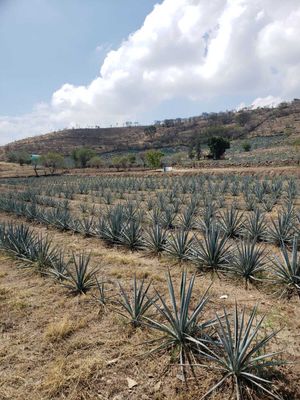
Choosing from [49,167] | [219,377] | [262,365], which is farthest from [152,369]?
[49,167]

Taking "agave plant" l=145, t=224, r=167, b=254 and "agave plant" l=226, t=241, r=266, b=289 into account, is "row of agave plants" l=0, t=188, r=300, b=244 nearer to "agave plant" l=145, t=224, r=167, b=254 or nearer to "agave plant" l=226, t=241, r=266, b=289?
"agave plant" l=226, t=241, r=266, b=289

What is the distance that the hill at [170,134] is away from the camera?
95.4 m

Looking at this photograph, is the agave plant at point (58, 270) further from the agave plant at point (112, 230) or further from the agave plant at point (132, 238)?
the agave plant at point (112, 230)

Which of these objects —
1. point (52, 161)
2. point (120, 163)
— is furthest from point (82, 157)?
point (120, 163)

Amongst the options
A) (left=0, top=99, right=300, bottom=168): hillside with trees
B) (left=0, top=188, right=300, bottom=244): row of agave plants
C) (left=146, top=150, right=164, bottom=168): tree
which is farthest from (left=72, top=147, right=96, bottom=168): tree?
(left=0, top=188, right=300, bottom=244): row of agave plants

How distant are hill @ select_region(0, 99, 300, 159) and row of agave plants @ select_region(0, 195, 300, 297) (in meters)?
77.7

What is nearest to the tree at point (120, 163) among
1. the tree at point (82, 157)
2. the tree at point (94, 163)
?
the tree at point (94, 163)

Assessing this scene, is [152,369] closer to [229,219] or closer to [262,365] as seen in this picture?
[262,365]

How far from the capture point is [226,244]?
802 centimetres

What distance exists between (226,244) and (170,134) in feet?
374

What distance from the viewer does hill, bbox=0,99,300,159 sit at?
95.4 metres

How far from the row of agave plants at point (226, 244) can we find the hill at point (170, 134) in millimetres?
77710

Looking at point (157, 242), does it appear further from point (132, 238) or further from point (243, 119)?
point (243, 119)

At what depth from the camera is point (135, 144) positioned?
108 m
